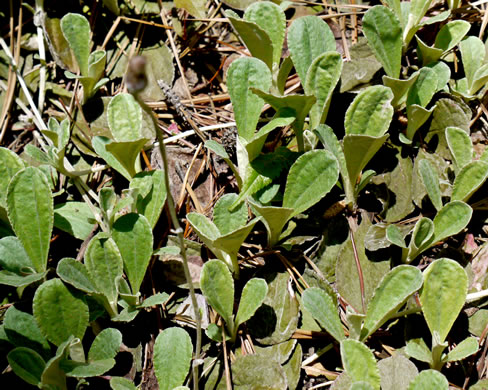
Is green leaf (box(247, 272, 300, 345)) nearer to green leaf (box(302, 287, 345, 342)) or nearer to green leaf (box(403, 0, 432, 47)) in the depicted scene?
green leaf (box(302, 287, 345, 342))

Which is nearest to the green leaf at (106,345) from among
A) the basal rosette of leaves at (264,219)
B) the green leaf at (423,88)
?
the basal rosette of leaves at (264,219)

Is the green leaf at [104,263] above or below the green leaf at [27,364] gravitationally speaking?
above

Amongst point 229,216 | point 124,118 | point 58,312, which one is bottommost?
point 58,312

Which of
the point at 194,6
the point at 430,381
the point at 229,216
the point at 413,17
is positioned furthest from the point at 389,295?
the point at 194,6

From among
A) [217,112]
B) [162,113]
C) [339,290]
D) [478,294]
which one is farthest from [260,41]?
[478,294]

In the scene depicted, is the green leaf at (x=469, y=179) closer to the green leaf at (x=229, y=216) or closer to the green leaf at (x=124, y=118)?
the green leaf at (x=229, y=216)

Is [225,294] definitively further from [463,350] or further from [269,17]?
[269,17]
